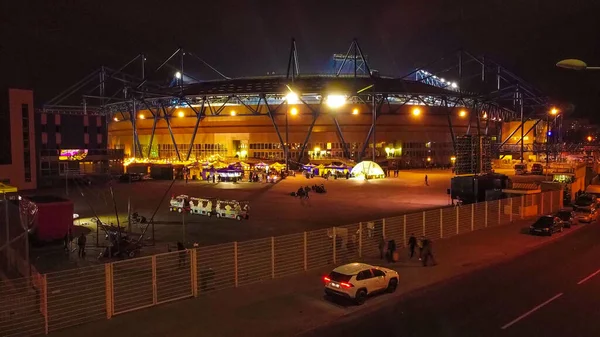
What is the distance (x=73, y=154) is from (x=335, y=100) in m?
44.9

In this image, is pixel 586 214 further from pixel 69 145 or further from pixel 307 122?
pixel 307 122

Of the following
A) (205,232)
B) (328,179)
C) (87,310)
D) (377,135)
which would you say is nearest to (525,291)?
(87,310)

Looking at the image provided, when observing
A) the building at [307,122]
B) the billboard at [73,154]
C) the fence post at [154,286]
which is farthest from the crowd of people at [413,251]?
the building at [307,122]

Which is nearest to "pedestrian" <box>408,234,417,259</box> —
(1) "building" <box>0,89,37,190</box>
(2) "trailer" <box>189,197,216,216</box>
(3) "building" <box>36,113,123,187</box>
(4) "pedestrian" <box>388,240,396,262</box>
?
(4) "pedestrian" <box>388,240,396,262</box>

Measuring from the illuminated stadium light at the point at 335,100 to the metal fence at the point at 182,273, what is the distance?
208 ft

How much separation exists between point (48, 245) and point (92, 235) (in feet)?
8.02

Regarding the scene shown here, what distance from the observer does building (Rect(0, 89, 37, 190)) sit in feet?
164

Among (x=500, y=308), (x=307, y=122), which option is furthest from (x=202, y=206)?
(x=307, y=122)

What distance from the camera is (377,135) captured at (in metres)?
91.2

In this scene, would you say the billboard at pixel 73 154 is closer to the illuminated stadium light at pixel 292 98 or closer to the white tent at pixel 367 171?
the illuminated stadium light at pixel 292 98

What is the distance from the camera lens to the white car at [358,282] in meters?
12.9

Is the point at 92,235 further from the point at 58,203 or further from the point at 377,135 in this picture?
the point at 377,135

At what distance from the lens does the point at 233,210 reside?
3020 cm

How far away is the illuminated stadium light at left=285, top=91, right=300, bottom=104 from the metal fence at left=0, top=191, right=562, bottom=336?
6014cm
